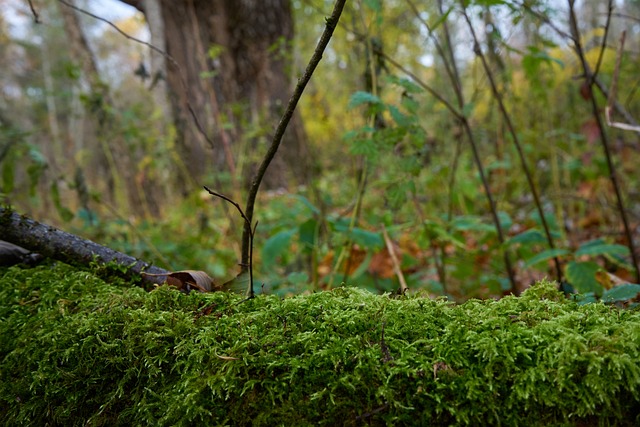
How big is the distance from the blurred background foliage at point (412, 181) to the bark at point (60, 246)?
16.1 inches

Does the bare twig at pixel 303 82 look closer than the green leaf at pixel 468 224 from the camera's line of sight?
Yes

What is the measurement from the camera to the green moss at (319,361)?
809mm

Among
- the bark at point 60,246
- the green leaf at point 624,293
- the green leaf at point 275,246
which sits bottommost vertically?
the green leaf at point 624,293

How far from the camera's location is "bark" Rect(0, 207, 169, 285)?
1.39 meters

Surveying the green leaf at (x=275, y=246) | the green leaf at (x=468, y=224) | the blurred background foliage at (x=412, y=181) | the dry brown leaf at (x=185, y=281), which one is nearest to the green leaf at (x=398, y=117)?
the blurred background foliage at (x=412, y=181)

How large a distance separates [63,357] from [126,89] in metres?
26.6

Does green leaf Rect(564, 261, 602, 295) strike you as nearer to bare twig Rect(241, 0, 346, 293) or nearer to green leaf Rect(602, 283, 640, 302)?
green leaf Rect(602, 283, 640, 302)

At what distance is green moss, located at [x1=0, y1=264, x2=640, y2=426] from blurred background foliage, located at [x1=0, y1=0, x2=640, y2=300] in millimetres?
302

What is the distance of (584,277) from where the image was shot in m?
1.75

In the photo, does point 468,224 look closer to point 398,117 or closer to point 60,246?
point 398,117

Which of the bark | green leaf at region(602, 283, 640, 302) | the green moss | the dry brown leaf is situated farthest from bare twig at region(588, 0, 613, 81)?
the bark

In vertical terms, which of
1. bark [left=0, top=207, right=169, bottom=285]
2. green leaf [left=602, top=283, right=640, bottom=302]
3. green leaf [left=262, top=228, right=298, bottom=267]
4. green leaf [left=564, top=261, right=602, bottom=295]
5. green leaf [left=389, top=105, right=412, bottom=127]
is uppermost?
green leaf [left=389, top=105, right=412, bottom=127]

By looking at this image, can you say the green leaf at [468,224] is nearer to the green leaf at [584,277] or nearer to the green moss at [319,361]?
the green leaf at [584,277]

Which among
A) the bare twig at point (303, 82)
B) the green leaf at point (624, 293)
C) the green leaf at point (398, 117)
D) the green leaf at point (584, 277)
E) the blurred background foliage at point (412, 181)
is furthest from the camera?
the blurred background foliage at point (412, 181)
